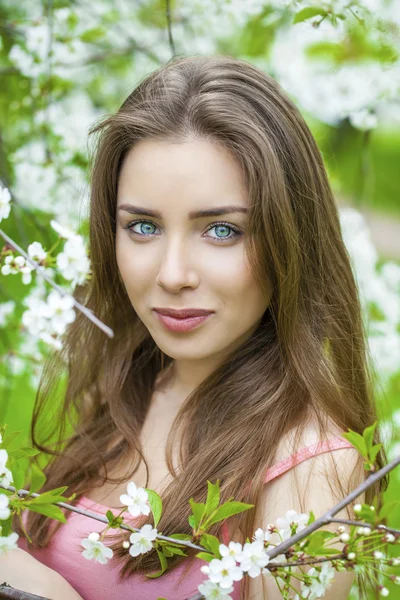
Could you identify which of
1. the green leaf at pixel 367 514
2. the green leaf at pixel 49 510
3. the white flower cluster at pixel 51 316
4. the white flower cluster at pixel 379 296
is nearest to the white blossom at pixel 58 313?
the white flower cluster at pixel 51 316

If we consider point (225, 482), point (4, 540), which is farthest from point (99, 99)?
point (4, 540)

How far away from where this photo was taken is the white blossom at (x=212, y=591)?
112cm

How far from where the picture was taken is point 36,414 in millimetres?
2004

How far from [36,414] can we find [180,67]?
946 mm

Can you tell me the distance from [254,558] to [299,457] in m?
0.45

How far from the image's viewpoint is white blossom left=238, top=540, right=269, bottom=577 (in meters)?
1.12

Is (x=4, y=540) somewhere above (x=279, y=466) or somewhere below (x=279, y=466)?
below

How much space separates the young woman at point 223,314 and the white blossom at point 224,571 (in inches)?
16.6

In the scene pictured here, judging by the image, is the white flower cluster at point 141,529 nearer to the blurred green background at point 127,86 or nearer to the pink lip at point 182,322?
the pink lip at point 182,322

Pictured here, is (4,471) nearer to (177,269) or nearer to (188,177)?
(177,269)

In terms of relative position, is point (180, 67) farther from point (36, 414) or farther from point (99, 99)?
point (99, 99)

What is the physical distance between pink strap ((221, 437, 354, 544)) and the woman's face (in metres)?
0.27

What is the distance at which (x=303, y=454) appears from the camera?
1.56m

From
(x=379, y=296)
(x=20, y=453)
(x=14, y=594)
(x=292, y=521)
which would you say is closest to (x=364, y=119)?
(x=379, y=296)
